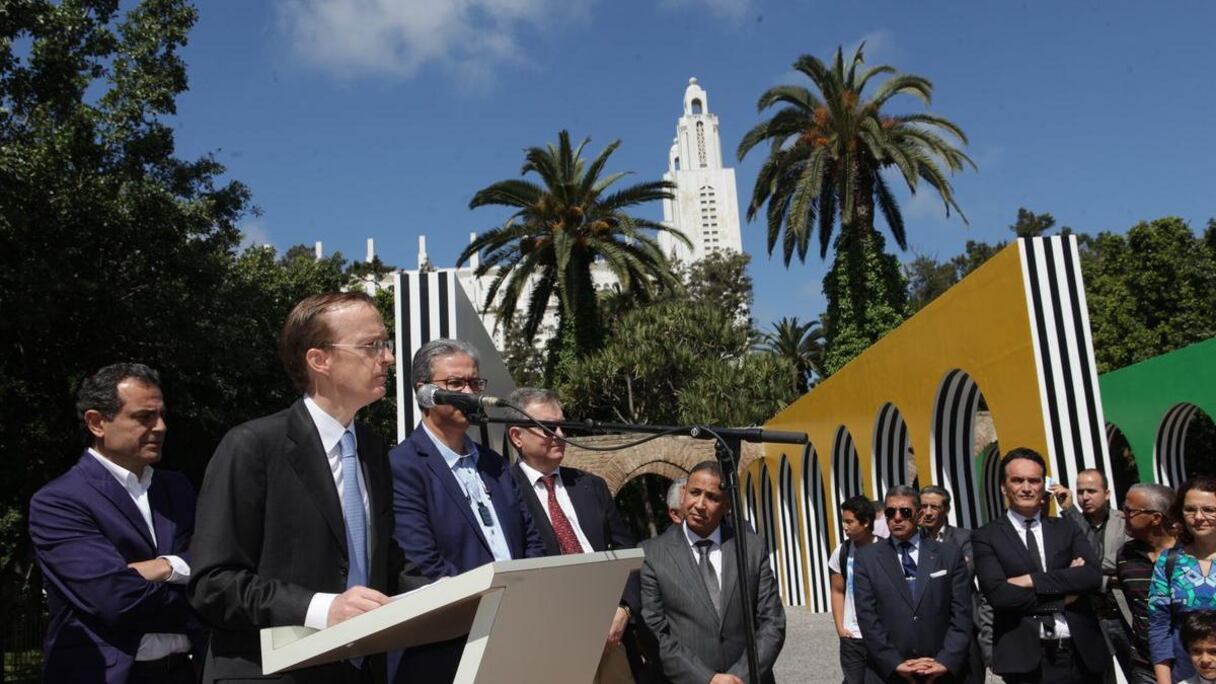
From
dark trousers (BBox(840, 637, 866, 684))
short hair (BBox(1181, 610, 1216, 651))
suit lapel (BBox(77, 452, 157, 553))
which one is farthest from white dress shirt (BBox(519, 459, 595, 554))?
dark trousers (BBox(840, 637, 866, 684))

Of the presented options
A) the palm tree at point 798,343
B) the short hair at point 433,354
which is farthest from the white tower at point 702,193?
the short hair at point 433,354

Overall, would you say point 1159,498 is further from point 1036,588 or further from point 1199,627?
point 1199,627

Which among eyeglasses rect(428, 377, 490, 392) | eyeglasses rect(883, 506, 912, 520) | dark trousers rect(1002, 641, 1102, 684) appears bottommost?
dark trousers rect(1002, 641, 1102, 684)

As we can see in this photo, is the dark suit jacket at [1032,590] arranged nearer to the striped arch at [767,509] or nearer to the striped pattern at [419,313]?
the striped pattern at [419,313]

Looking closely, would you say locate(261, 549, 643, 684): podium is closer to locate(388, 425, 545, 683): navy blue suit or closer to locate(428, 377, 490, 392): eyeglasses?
locate(388, 425, 545, 683): navy blue suit

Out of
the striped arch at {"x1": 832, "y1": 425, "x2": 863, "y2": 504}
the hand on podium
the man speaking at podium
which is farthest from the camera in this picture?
the striped arch at {"x1": 832, "y1": 425, "x2": 863, "y2": 504}

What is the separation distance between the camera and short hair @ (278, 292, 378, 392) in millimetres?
2559

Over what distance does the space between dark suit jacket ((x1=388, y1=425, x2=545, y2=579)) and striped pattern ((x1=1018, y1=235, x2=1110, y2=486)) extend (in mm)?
6601

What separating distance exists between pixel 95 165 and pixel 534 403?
10.8 meters

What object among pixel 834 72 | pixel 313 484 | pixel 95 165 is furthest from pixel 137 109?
pixel 834 72

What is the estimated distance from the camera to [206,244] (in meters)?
Answer: 15.0

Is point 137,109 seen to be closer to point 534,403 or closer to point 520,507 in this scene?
point 534,403

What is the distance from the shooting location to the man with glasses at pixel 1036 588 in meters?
5.13

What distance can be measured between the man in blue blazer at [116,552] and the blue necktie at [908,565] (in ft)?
12.2
